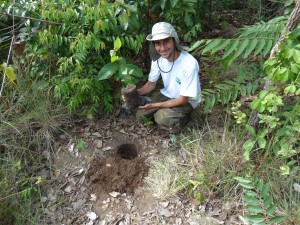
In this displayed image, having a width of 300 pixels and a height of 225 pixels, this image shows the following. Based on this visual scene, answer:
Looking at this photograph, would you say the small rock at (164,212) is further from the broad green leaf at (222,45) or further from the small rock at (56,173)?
the broad green leaf at (222,45)

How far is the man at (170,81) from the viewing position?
2617 millimetres

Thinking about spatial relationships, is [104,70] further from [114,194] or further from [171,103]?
[114,194]

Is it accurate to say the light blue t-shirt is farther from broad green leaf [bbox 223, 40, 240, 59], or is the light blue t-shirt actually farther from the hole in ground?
the hole in ground

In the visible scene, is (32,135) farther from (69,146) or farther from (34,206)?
(34,206)

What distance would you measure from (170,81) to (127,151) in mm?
874

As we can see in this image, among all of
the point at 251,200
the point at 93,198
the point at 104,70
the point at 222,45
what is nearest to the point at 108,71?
the point at 104,70

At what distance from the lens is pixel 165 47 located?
2637mm

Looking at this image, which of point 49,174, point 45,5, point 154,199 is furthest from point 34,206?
point 45,5

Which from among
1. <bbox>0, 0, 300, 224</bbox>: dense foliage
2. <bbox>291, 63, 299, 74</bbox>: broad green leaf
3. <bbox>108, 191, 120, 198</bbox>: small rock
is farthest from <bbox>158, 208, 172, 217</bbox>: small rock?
<bbox>291, 63, 299, 74</bbox>: broad green leaf

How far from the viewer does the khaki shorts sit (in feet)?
9.80

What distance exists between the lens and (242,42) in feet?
7.34

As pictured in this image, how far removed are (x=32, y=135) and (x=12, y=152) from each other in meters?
0.26

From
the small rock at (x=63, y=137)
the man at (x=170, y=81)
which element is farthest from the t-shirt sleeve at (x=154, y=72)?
the small rock at (x=63, y=137)

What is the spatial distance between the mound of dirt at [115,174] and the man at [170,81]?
1.72ft
